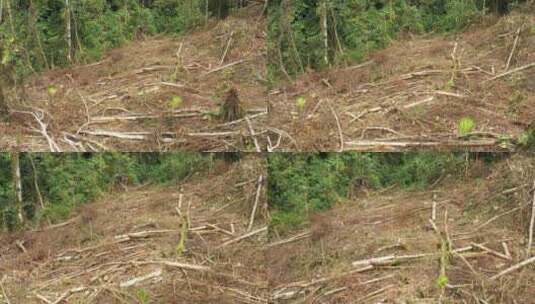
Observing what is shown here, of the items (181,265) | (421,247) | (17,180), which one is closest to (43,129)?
(17,180)

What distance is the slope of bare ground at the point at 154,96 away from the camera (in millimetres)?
A: 3020

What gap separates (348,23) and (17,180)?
1.69m

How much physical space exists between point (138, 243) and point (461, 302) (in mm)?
1494

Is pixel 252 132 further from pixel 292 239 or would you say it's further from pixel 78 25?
pixel 78 25

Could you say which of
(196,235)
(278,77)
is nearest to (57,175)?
(196,235)

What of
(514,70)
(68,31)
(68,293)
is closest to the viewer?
(514,70)

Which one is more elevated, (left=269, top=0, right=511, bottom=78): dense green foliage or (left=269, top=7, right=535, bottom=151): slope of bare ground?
(left=269, top=0, right=511, bottom=78): dense green foliage

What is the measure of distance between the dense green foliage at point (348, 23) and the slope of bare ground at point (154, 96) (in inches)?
3.5

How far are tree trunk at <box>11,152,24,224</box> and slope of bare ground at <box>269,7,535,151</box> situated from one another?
46.6 inches

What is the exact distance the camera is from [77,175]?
321 centimetres

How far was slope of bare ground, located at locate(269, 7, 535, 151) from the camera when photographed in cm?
294

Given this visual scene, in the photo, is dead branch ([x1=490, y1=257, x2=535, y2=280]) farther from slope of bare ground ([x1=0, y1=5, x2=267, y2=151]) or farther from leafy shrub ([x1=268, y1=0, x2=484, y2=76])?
slope of bare ground ([x1=0, y1=5, x2=267, y2=151])

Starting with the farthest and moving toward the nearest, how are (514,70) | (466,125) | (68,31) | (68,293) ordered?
(68,293), (68,31), (514,70), (466,125)

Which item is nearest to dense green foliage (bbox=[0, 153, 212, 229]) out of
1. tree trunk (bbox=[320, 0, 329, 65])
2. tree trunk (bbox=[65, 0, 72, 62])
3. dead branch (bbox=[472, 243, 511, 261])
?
tree trunk (bbox=[65, 0, 72, 62])
